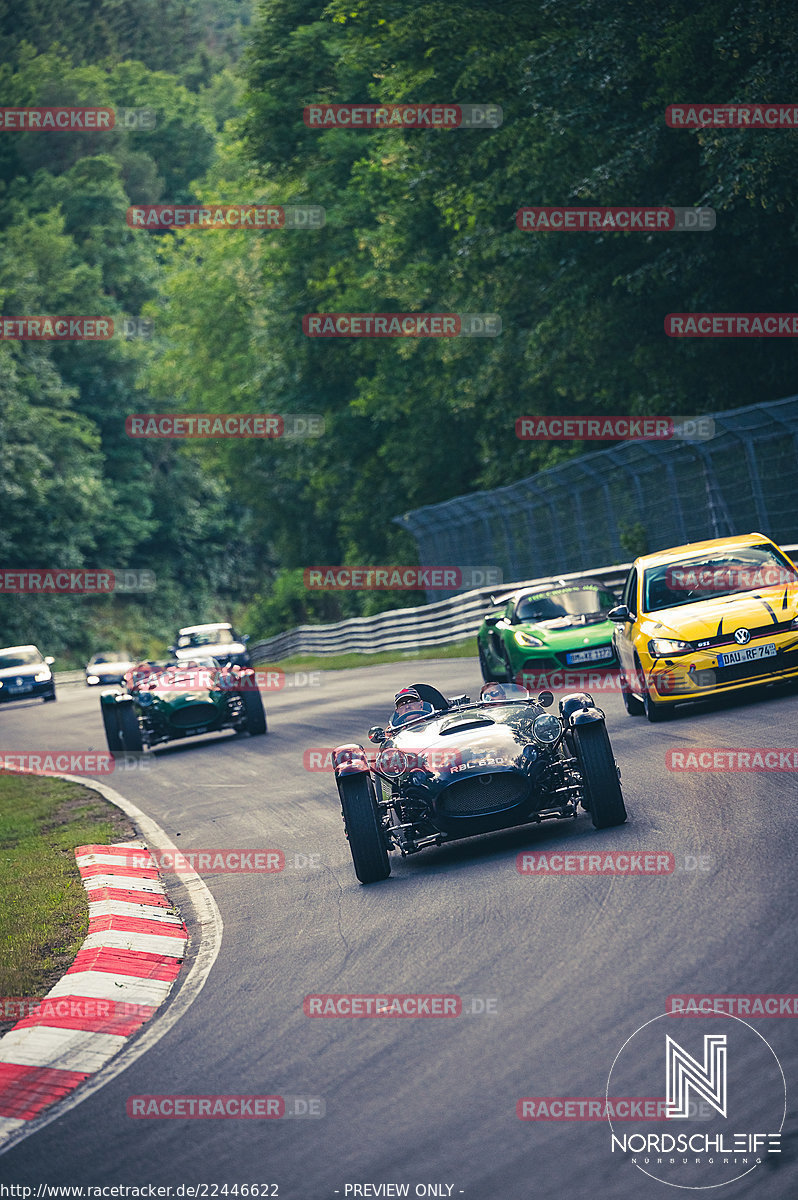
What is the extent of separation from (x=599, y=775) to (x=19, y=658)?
3750cm

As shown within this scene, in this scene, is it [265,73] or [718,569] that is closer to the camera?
[718,569]

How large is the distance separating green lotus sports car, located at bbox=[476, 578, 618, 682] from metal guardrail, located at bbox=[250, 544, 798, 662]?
5.85 ft

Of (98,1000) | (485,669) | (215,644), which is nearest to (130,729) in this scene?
(485,669)

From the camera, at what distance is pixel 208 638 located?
32.3 metres

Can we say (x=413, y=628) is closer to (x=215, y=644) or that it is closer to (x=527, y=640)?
(x=215, y=644)

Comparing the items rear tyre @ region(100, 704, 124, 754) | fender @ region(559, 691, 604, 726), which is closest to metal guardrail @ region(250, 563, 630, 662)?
rear tyre @ region(100, 704, 124, 754)

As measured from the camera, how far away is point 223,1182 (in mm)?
4535

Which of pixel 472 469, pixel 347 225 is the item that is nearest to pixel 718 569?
pixel 472 469

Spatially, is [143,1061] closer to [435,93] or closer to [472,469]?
[435,93]

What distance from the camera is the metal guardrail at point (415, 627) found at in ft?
94.1

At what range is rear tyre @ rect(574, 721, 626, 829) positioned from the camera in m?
8.66

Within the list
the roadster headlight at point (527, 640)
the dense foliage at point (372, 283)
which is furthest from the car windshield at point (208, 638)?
the roadster headlight at point (527, 640)

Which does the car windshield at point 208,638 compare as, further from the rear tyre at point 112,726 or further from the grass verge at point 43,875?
the grass verge at point 43,875

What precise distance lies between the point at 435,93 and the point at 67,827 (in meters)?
23.8
